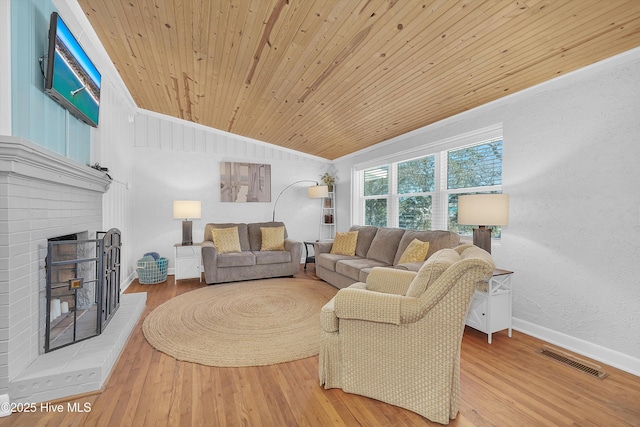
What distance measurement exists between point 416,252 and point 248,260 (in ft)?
8.42

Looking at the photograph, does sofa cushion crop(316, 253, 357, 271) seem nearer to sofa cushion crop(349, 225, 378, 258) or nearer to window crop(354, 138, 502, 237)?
sofa cushion crop(349, 225, 378, 258)

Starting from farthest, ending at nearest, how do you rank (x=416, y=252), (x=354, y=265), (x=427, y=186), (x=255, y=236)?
(x=255, y=236) → (x=427, y=186) → (x=354, y=265) → (x=416, y=252)

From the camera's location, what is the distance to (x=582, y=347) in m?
2.40

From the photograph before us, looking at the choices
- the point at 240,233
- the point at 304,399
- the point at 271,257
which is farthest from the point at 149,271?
the point at 304,399

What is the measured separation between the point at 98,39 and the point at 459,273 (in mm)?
3981

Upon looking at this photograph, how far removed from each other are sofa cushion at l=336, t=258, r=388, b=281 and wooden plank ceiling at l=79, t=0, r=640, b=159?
1.93m

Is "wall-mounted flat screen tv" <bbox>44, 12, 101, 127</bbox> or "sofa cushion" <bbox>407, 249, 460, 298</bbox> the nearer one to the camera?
"sofa cushion" <bbox>407, 249, 460, 298</bbox>

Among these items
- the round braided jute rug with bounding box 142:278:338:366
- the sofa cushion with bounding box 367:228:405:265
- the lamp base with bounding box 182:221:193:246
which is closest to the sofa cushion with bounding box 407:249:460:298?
the round braided jute rug with bounding box 142:278:338:366

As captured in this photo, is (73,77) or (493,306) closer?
(73,77)

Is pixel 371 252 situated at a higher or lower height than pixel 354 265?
higher

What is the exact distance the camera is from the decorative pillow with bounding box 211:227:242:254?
466cm

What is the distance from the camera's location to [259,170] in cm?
Answer: 583

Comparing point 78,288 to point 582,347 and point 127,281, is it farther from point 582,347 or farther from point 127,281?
point 582,347

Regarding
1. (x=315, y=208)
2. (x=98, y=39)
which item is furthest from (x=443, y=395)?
(x=315, y=208)
